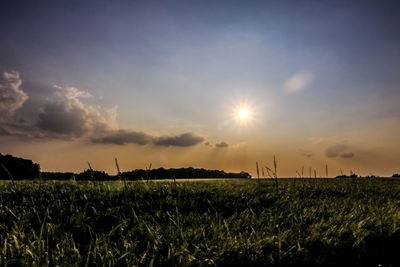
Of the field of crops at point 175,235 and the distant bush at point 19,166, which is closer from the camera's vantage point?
the field of crops at point 175,235

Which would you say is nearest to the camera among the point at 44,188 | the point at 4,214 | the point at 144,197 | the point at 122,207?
the point at 4,214

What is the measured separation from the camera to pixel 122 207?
524 cm

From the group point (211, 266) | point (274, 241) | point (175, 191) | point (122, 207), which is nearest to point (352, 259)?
point (274, 241)

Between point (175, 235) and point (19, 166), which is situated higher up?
point (19, 166)

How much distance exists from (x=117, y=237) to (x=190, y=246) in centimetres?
111

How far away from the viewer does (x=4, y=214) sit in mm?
4652

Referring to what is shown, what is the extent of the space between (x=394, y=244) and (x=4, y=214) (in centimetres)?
640

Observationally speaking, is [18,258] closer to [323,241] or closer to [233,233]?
[233,233]

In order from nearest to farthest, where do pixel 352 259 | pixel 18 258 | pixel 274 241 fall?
pixel 18 258 < pixel 352 259 < pixel 274 241

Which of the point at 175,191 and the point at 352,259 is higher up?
the point at 175,191

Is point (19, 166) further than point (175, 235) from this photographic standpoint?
Yes

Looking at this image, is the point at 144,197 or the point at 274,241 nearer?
the point at 274,241

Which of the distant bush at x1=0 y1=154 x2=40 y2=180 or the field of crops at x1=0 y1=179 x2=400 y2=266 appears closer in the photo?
the field of crops at x1=0 y1=179 x2=400 y2=266

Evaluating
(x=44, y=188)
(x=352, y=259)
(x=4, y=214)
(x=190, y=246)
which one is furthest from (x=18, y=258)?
(x=44, y=188)
